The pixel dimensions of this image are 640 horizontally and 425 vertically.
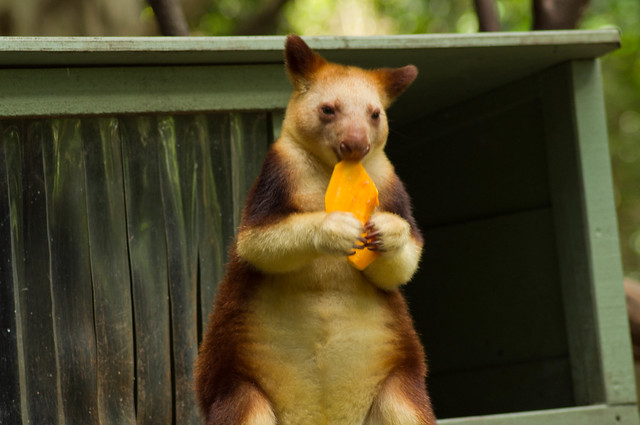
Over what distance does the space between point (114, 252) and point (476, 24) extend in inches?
436

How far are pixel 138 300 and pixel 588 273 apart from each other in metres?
2.54

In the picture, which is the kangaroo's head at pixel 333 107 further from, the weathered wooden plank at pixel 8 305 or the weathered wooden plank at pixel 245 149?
the weathered wooden plank at pixel 8 305

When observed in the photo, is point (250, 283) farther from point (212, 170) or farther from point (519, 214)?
point (519, 214)

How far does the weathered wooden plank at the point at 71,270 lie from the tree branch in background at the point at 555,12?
4.20 m

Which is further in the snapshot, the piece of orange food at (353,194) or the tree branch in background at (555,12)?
the tree branch in background at (555,12)

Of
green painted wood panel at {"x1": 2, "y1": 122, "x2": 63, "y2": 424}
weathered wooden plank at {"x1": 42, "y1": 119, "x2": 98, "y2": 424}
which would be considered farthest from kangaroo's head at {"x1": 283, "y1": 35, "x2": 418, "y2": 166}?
green painted wood panel at {"x1": 2, "y1": 122, "x2": 63, "y2": 424}

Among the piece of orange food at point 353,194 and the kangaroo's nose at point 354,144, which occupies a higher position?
the kangaroo's nose at point 354,144

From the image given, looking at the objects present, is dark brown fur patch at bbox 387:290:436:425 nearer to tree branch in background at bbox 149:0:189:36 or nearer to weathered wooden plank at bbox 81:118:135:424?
weathered wooden plank at bbox 81:118:135:424

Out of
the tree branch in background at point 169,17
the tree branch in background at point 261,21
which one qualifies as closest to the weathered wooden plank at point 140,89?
the tree branch in background at point 169,17

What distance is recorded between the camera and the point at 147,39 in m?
4.33

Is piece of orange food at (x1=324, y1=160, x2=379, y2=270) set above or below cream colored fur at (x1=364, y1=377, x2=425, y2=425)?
above

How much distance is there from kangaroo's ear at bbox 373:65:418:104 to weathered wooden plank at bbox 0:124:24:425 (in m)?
1.95

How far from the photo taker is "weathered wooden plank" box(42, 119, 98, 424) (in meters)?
4.46

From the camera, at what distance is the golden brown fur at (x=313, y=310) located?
337cm
